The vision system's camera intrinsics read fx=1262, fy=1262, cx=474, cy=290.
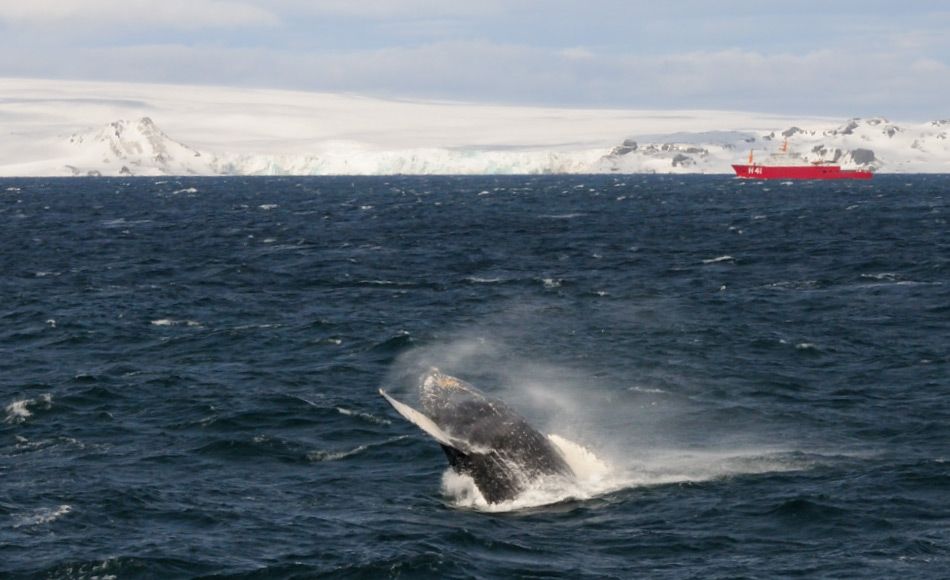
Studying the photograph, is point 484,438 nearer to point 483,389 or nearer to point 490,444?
point 490,444

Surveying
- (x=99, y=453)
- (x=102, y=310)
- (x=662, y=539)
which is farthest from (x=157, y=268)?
(x=662, y=539)

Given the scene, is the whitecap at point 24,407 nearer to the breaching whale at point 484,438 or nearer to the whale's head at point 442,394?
the breaching whale at point 484,438

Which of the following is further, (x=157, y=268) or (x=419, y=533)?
(x=157, y=268)

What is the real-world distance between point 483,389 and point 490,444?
53.9 feet

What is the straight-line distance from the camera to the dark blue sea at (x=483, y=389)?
2508 centimetres

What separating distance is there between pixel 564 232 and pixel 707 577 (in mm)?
88614

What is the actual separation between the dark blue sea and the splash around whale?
1.00 feet

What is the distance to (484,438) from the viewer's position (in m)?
25.9

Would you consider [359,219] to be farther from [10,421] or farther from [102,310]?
[10,421]

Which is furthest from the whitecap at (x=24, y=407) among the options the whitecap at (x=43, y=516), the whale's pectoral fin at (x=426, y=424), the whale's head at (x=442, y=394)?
the whale's pectoral fin at (x=426, y=424)

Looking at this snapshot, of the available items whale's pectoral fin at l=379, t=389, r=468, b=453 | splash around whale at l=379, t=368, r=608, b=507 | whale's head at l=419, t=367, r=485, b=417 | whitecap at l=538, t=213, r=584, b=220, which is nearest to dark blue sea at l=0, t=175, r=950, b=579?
splash around whale at l=379, t=368, r=608, b=507

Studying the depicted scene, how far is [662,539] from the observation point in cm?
2541

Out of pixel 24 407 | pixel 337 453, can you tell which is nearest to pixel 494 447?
pixel 337 453

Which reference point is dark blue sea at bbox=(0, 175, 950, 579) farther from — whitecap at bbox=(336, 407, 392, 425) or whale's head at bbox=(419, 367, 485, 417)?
whale's head at bbox=(419, 367, 485, 417)
